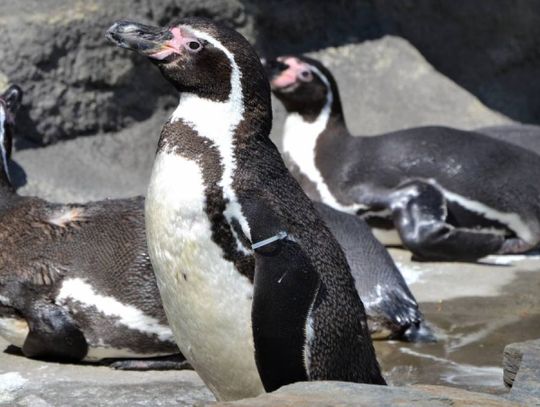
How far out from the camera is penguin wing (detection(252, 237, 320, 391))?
423cm

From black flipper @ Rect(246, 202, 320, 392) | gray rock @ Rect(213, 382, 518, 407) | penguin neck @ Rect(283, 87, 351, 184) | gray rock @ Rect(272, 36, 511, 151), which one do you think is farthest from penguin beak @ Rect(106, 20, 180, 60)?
gray rock @ Rect(272, 36, 511, 151)

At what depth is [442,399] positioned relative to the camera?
3.75 m

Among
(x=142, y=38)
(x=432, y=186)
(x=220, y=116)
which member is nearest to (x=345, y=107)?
(x=432, y=186)

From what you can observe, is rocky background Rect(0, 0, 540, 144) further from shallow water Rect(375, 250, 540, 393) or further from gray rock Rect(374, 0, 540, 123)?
shallow water Rect(375, 250, 540, 393)

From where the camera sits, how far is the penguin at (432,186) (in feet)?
27.6

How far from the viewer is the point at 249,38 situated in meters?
10.3

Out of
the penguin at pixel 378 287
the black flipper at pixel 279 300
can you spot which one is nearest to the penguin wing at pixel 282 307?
the black flipper at pixel 279 300

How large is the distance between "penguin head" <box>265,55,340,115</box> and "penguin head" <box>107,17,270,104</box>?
4616 mm

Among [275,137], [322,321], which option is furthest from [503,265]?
[322,321]

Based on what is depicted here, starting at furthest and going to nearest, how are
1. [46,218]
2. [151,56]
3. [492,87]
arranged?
[492,87]
[46,218]
[151,56]

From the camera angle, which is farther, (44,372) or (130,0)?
→ (130,0)

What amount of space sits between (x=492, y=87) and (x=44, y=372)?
6486 mm

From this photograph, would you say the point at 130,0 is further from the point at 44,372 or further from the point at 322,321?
the point at 322,321

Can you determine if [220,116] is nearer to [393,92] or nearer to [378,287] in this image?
[378,287]
